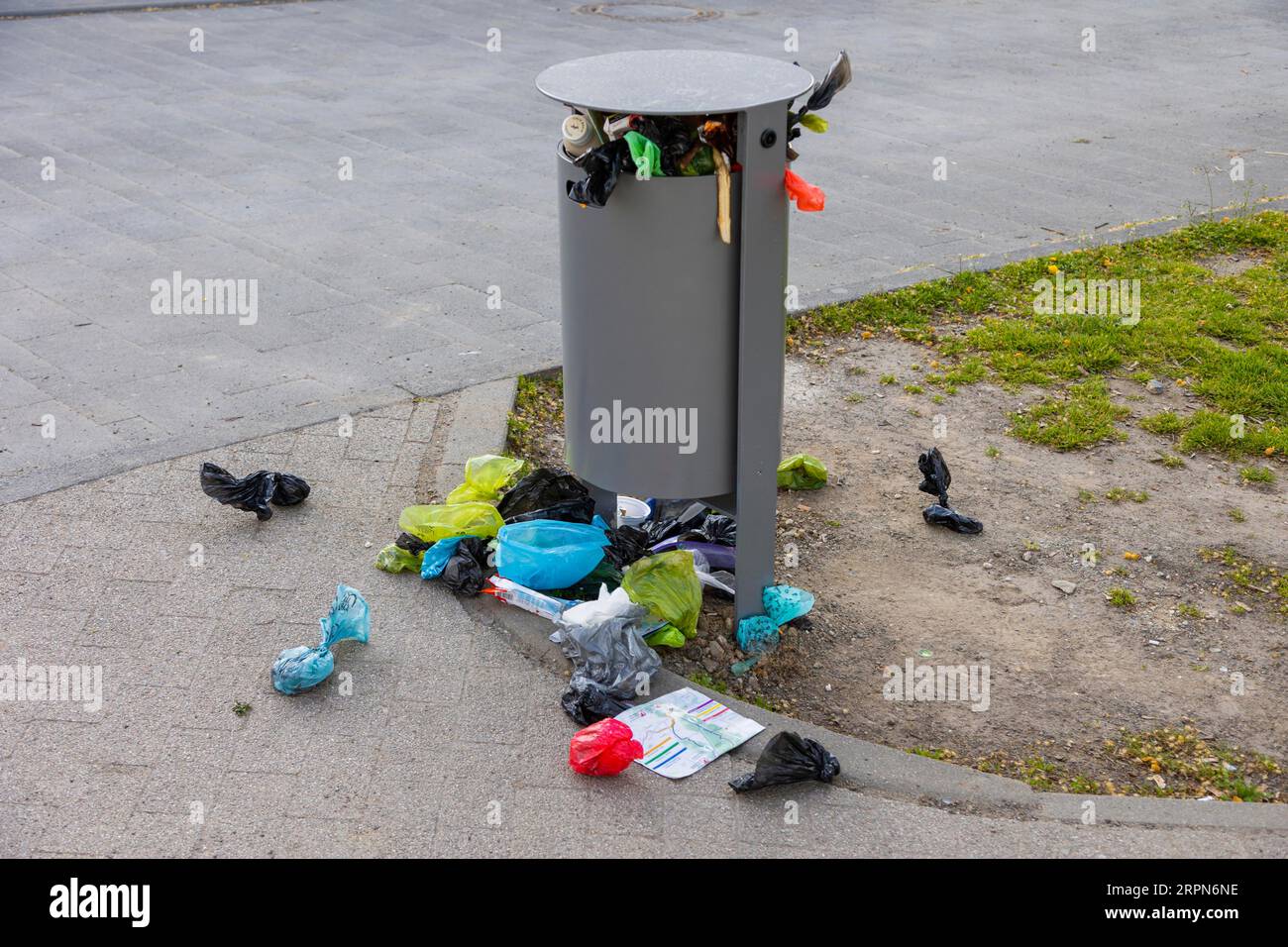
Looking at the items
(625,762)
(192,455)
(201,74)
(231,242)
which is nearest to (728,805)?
(625,762)

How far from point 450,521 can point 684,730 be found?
1.26 meters

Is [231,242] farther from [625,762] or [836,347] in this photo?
[625,762]

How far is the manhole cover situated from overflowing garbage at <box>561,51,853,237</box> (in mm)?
10896

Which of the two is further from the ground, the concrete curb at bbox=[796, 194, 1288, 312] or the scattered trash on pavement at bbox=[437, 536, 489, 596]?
the concrete curb at bbox=[796, 194, 1288, 312]

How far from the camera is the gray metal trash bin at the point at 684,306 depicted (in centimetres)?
365

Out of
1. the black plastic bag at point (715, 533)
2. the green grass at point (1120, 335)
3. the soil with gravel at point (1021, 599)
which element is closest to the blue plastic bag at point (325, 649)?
the soil with gravel at point (1021, 599)

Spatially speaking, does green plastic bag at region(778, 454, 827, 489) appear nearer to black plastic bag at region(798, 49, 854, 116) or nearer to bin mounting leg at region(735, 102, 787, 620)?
bin mounting leg at region(735, 102, 787, 620)

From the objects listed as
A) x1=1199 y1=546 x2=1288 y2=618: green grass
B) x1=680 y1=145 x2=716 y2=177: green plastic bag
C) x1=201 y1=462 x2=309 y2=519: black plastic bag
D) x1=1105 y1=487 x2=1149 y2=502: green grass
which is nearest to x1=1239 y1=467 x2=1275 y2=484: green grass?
x1=1105 y1=487 x2=1149 y2=502: green grass

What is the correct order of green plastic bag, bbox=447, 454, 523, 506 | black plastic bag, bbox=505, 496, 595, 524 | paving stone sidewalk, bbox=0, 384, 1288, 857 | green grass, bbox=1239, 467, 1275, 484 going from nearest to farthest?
paving stone sidewalk, bbox=0, 384, 1288, 857 < black plastic bag, bbox=505, 496, 595, 524 < green plastic bag, bbox=447, 454, 523, 506 < green grass, bbox=1239, 467, 1275, 484

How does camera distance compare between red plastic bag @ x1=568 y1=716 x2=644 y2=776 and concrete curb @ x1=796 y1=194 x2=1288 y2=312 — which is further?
concrete curb @ x1=796 y1=194 x2=1288 y2=312

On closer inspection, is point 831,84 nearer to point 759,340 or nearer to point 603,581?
point 759,340

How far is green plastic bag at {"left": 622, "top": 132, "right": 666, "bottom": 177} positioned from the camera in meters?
3.53

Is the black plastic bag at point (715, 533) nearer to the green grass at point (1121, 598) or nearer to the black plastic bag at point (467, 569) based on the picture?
the black plastic bag at point (467, 569)

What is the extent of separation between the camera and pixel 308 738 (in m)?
3.60
